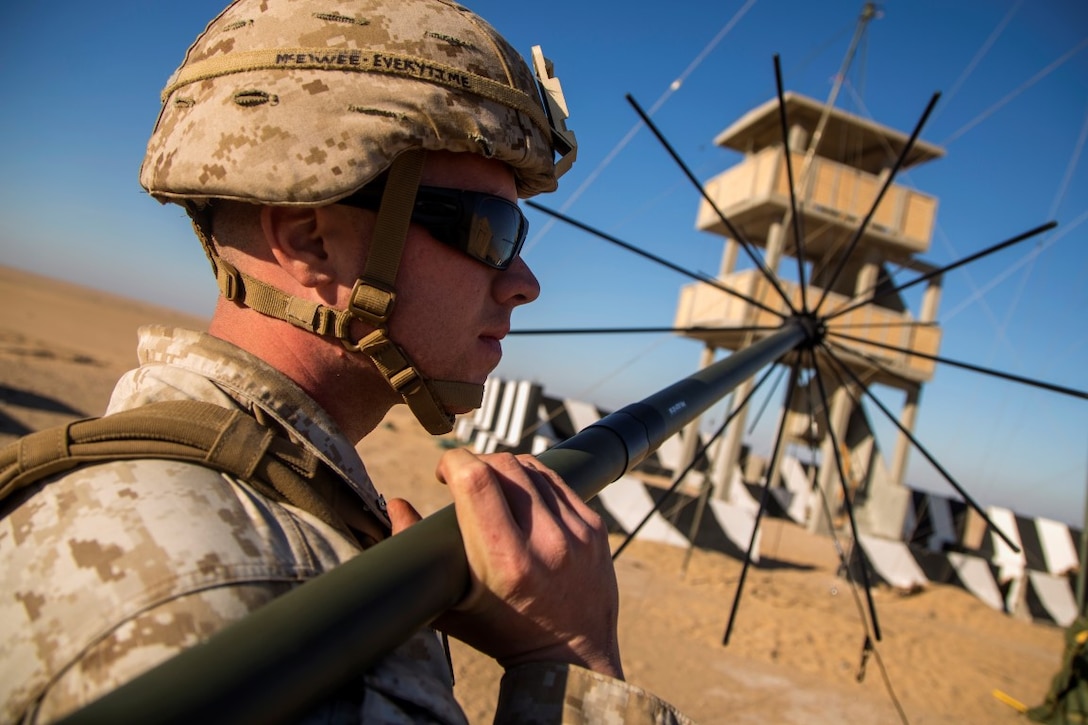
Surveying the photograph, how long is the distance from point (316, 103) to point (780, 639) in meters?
8.45

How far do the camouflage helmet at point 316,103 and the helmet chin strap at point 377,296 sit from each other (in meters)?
0.06

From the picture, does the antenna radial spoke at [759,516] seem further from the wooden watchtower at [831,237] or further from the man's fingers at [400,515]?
the wooden watchtower at [831,237]

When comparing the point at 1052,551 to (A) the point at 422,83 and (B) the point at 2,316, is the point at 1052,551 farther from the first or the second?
(B) the point at 2,316

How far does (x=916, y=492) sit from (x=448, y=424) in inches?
672

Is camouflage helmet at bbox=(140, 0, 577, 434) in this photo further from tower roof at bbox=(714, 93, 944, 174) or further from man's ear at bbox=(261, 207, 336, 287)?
tower roof at bbox=(714, 93, 944, 174)

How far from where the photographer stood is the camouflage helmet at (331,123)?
1.25 metres

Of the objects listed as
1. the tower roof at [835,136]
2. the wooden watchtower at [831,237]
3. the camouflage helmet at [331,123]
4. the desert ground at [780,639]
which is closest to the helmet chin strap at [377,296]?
Answer: the camouflage helmet at [331,123]

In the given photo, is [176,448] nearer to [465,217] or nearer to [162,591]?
[162,591]

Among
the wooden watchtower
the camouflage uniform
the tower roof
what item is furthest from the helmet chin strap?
the tower roof

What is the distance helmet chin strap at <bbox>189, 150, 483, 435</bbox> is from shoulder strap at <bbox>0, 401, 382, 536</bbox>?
30cm

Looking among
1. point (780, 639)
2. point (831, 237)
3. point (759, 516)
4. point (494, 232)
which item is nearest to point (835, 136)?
point (831, 237)

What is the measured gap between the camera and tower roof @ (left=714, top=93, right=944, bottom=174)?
1362 cm

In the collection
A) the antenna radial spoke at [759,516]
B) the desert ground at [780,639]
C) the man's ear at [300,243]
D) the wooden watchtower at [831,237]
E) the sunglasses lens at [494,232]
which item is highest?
the wooden watchtower at [831,237]

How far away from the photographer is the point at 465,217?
4.46ft
